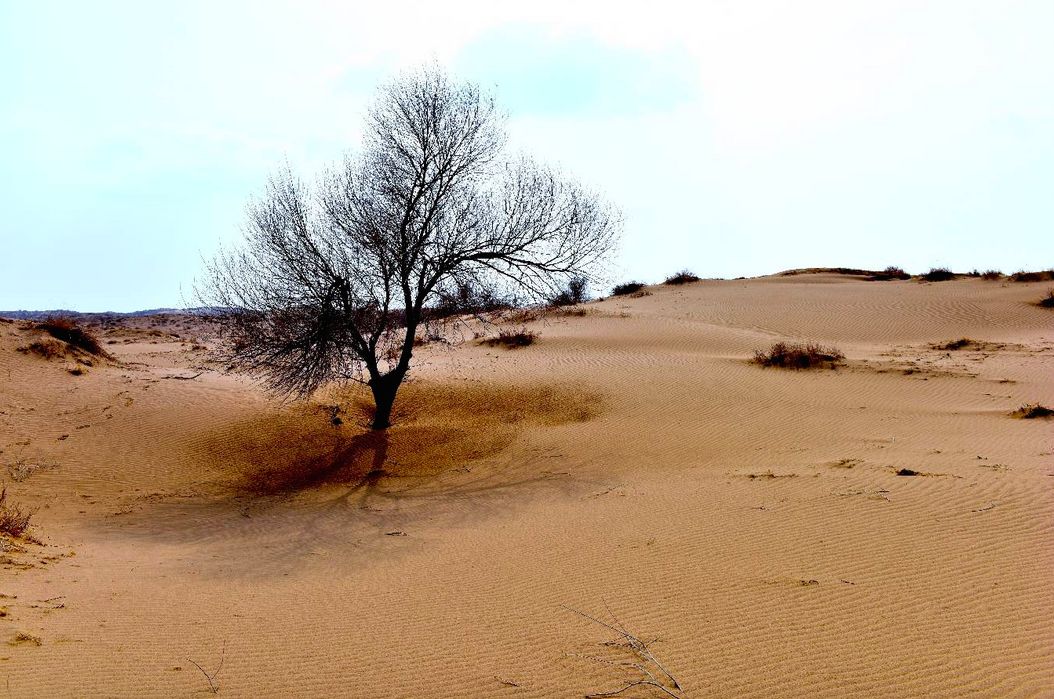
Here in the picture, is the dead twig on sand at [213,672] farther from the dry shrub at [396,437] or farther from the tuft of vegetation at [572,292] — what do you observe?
the tuft of vegetation at [572,292]

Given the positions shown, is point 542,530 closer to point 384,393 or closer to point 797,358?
point 384,393

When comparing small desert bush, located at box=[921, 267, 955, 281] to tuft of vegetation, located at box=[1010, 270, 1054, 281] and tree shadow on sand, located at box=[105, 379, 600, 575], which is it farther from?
tree shadow on sand, located at box=[105, 379, 600, 575]

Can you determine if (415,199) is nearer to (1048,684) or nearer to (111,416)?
(111,416)

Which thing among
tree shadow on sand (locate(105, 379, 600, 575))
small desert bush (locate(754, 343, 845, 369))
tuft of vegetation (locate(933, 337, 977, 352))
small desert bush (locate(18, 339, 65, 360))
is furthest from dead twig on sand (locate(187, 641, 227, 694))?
tuft of vegetation (locate(933, 337, 977, 352))

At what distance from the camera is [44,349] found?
16.9 metres

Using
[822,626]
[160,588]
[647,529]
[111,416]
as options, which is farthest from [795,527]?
[111,416]

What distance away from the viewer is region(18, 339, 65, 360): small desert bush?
55.0 feet

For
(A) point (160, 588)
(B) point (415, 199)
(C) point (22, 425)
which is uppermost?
(B) point (415, 199)

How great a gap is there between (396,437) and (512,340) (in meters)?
9.29

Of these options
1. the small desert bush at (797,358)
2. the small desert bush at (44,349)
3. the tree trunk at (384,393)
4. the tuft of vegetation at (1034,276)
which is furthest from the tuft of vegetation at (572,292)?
the tuft of vegetation at (1034,276)

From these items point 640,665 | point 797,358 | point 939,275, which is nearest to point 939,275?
point 939,275

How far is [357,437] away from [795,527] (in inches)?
369

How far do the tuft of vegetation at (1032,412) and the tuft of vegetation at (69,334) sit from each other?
67.2ft

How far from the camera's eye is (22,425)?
44.5 feet
